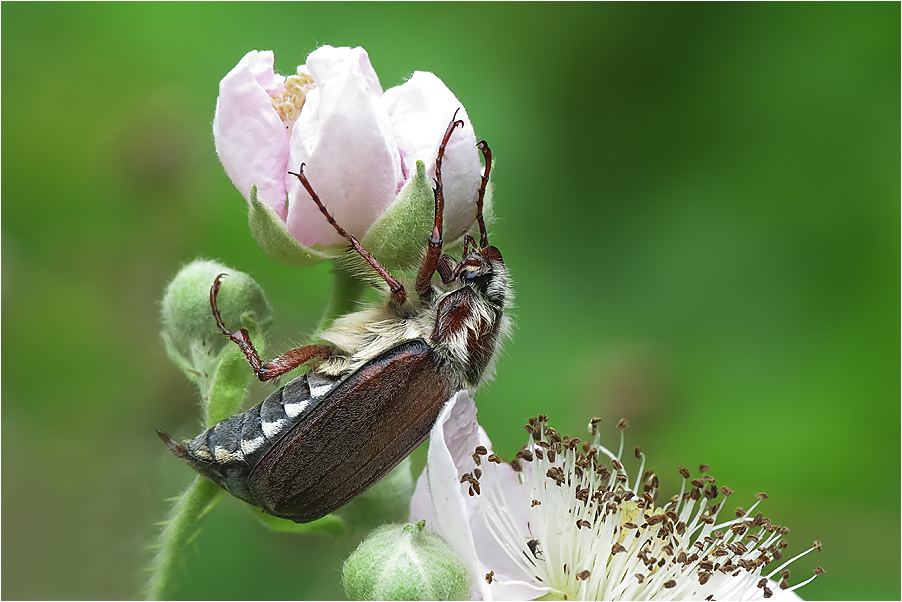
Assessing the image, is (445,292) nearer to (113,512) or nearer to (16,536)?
(113,512)

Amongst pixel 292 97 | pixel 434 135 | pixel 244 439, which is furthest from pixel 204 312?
pixel 434 135

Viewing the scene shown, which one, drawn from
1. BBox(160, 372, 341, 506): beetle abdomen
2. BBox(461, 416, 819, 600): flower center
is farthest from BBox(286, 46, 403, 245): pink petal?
BBox(461, 416, 819, 600): flower center

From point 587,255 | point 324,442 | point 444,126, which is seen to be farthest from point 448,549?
point 587,255

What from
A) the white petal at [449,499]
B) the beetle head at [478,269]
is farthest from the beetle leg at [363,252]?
the white petal at [449,499]

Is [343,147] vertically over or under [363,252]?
over

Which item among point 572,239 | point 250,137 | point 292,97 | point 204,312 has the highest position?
point 572,239

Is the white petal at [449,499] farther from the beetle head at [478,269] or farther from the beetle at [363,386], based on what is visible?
the beetle head at [478,269]

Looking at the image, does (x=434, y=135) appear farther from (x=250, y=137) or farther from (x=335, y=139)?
(x=250, y=137)
